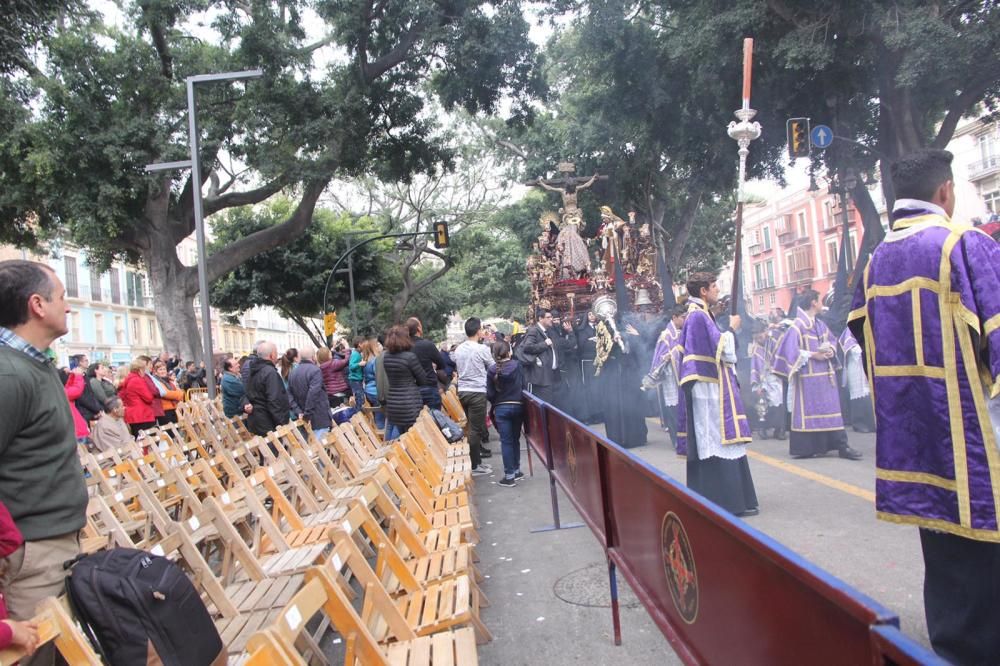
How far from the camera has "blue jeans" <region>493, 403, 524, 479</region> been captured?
8664 millimetres

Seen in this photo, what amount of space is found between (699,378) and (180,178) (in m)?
17.9

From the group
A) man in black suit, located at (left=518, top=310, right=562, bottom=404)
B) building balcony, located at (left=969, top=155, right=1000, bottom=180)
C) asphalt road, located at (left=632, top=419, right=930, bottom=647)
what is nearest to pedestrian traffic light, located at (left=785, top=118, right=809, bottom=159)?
man in black suit, located at (left=518, top=310, right=562, bottom=404)

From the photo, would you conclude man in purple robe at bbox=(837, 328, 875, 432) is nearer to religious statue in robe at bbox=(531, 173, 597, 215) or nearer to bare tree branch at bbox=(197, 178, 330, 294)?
religious statue in robe at bbox=(531, 173, 597, 215)

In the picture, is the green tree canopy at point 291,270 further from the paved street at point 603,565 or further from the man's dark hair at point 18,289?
the man's dark hair at point 18,289

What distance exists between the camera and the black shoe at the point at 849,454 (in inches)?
325

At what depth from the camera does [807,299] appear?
9305 millimetres

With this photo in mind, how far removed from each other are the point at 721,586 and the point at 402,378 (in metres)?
6.37

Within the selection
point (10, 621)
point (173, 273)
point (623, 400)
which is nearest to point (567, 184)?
point (173, 273)

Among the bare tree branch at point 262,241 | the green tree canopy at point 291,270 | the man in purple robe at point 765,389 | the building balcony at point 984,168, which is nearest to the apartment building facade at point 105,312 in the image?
the green tree canopy at point 291,270

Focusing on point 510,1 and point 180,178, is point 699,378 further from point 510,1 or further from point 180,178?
point 180,178

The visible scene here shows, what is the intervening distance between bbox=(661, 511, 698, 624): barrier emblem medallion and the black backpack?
1585 mm

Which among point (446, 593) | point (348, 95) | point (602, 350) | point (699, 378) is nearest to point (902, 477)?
point (446, 593)

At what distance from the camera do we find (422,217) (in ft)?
119

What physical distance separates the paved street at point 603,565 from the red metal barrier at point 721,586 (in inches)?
15.2
